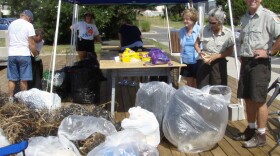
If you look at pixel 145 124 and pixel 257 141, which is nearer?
pixel 145 124

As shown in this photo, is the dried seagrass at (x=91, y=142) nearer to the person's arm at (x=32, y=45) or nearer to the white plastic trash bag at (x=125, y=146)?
the white plastic trash bag at (x=125, y=146)

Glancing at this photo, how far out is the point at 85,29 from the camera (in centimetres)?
823

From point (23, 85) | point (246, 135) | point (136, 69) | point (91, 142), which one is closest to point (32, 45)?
point (23, 85)

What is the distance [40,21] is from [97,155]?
15628 millimetres

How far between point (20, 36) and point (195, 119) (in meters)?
2.93

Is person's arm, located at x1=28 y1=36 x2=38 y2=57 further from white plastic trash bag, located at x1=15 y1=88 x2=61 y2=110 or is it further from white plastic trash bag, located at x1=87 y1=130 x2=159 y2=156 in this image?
white plastic trash bag, located at x1=87 y1=130 x2=159 y2=156

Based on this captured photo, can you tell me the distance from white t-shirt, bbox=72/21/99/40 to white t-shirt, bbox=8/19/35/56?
2.51 metres

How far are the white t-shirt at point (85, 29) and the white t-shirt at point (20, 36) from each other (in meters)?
2.51

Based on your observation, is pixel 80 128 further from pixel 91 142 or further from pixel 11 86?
pixel 11 86

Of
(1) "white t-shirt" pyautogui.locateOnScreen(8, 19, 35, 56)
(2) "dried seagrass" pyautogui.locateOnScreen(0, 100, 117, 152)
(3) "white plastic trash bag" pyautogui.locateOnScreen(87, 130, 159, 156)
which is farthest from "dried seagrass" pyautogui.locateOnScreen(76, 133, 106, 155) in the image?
(1) "white t-shirt" pyautogui.locateOnScreen(8, 19, 35, 56)

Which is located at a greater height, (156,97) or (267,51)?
(267,51)

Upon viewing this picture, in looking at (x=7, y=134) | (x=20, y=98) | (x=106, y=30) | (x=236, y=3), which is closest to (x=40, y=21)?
(x=106, y=30)

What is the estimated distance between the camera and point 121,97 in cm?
679

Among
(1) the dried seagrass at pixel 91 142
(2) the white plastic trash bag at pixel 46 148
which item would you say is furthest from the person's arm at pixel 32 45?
(1) the dried seagrass at pixel 91 142
